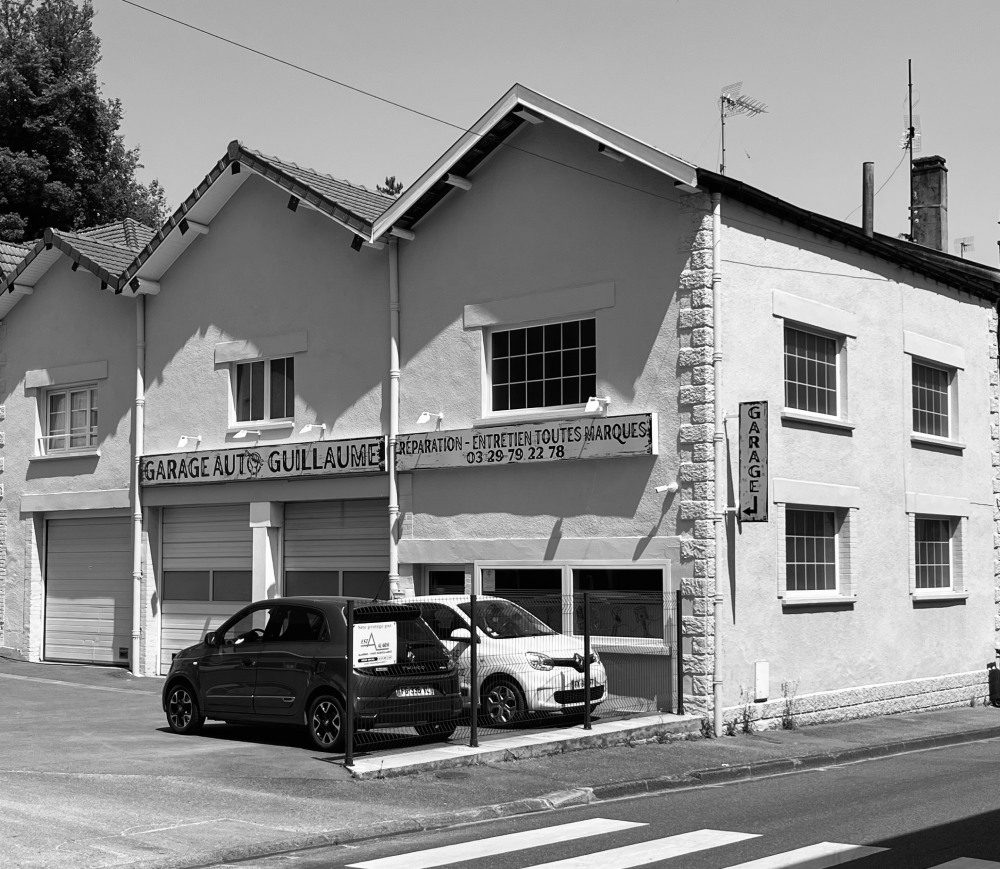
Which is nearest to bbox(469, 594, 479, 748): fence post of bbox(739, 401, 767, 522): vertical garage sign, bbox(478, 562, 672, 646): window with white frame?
bbox(478, 562, 672, 646): window with white frame

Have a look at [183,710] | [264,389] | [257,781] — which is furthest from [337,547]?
[257,781]

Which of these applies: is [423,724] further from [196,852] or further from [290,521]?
[290,521]

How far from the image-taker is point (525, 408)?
18703 mm

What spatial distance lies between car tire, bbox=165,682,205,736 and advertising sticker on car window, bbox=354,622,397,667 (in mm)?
2992

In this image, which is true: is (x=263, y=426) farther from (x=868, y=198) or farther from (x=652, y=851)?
(x=652, y=851)

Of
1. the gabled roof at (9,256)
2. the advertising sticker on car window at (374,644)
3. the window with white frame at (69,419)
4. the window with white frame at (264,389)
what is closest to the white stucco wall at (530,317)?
the window with white frame at (264,389)

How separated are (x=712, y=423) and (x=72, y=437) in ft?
43.9

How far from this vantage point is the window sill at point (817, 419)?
1806cm

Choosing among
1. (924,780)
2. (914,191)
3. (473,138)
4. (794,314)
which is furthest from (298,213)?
(914,191)

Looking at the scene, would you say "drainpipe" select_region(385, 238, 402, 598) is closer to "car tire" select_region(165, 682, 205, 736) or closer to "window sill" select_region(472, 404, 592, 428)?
"window sill" select_region(472, 404, 592, 428)

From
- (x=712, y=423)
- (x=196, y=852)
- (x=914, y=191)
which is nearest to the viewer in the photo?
(x=196, y=852)

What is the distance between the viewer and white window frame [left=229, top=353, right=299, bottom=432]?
21.4 metres

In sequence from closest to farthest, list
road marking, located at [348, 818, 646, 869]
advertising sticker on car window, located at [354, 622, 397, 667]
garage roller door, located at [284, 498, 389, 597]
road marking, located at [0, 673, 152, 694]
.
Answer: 1. road marking, located at [348, 818, 646, 869]
2. advertising sticker on car window, located at [354, 622, 397, 667]
3. garage roller door, located at [284, 498, 389, 597]
4. road marking, located at [0, 673, 152, 694]

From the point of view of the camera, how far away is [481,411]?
18.9 meters
